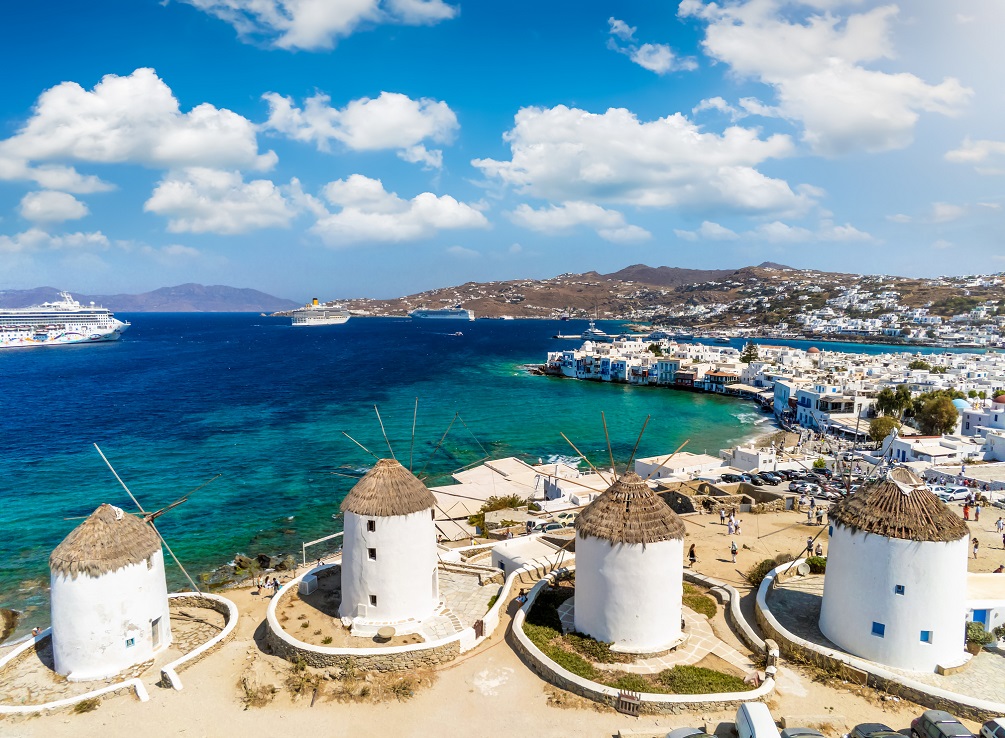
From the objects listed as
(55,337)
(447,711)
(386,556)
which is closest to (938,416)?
(386,556)

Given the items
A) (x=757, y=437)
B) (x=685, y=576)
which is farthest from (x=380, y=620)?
(x=757, y=437)

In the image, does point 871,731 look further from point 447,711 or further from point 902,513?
point 447,711

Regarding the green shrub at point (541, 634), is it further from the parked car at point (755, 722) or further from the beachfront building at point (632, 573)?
the parked car at point (755, 722)

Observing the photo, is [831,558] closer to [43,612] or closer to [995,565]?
[995,565]

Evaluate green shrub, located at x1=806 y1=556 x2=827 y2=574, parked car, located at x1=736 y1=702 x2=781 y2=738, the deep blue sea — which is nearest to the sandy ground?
parked car, located at x1=736 y1=702 x2=781 y2=738

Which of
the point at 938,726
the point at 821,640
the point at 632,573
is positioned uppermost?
the point at 632,573

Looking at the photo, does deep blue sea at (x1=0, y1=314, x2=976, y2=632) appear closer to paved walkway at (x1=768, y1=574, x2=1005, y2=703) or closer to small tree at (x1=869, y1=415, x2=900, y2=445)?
small tree at (x1=869, y1=415, x2=900, y2=445)

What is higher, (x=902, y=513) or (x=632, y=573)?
(x=902, y=513)
